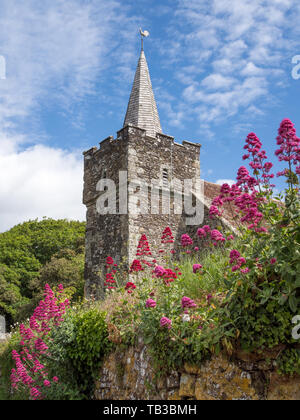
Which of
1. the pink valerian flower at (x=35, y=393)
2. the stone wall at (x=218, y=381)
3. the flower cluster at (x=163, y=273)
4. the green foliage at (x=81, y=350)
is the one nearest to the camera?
the stone wall at (x=218, y=381)

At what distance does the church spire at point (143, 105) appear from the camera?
1591 centimetres

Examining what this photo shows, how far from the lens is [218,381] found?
451 centimetres

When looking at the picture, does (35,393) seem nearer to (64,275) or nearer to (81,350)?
(81,350)

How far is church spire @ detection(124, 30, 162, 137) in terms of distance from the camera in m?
15.9

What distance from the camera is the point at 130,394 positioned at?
19.0 feet

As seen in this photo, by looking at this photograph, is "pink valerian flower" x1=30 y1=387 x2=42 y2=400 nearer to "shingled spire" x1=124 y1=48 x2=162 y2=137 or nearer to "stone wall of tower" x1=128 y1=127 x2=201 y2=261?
"stone wall of tower" x1=128 y1=127 x2=201 y2=261

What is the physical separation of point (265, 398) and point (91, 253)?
11.8 meters

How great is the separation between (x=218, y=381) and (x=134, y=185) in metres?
9.91

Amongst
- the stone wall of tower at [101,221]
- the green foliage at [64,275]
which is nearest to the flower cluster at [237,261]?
the stone wall of tower at [101,221]

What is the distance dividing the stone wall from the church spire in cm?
1130

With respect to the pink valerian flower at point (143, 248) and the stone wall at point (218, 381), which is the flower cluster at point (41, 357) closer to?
the stone wall at point (218, 381)

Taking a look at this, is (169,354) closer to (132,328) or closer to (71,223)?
(132,328)

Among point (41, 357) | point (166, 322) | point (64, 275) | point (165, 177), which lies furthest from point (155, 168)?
point (64, 275)
